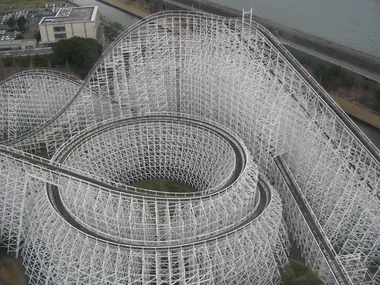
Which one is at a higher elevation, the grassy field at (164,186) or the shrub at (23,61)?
the shrub at (23,61)

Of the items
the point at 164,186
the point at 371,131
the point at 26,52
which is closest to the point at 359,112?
the point at 371,131

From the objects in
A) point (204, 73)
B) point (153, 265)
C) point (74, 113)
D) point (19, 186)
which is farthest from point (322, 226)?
point (74, 113)

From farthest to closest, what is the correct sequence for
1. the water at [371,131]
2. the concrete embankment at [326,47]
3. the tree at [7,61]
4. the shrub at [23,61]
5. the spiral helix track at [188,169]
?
1. the shrub at [23,61]
2. the tree at [7,61]
3. the concrete embankment at [326,47]
4. the water at [371,131]
5. the spiral helix track at [188,169]

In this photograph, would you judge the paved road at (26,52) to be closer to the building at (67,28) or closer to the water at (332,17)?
the building at (67,28)

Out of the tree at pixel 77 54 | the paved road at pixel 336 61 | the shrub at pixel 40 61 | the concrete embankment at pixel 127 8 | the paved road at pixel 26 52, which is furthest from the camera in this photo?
the concrete embankment at pixel 127 8

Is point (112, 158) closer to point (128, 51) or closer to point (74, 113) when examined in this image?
point (74, 113)

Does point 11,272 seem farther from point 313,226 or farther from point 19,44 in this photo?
point 19,44

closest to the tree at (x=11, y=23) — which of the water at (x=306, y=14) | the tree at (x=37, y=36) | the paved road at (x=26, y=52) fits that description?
the tree at (x=37, y=36)
